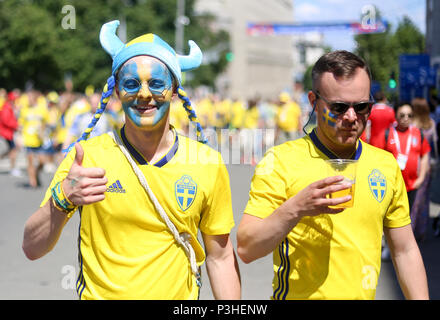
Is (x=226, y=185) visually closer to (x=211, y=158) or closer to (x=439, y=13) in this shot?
(x=211, y=158)

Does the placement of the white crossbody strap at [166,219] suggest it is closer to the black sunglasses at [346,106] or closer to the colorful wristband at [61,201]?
the colorful wristband at [61,201]

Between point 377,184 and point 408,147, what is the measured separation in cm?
533

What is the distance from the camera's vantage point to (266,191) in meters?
2.66

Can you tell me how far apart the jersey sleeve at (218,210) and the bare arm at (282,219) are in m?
0.24

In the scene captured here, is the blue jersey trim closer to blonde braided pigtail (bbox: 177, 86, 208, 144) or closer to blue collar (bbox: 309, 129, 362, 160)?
blue collar (bbox: 309, 129, 362, 160)

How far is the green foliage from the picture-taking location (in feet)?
128

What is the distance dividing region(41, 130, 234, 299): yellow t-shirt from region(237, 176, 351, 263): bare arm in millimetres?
261

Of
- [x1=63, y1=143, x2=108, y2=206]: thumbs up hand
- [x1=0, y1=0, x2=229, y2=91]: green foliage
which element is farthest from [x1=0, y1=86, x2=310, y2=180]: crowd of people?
[x1=0, y1=0, x2=229, y2=91]: green foliage

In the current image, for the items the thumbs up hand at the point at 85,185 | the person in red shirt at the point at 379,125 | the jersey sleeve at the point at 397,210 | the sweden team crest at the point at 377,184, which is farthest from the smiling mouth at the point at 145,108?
the person in red shirt at the point at 379,125

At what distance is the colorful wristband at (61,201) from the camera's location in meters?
2.52

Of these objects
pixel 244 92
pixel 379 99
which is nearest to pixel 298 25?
pixel 244 92

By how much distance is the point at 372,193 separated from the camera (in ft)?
8.89

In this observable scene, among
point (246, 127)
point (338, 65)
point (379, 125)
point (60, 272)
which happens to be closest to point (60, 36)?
point (246, 127)
